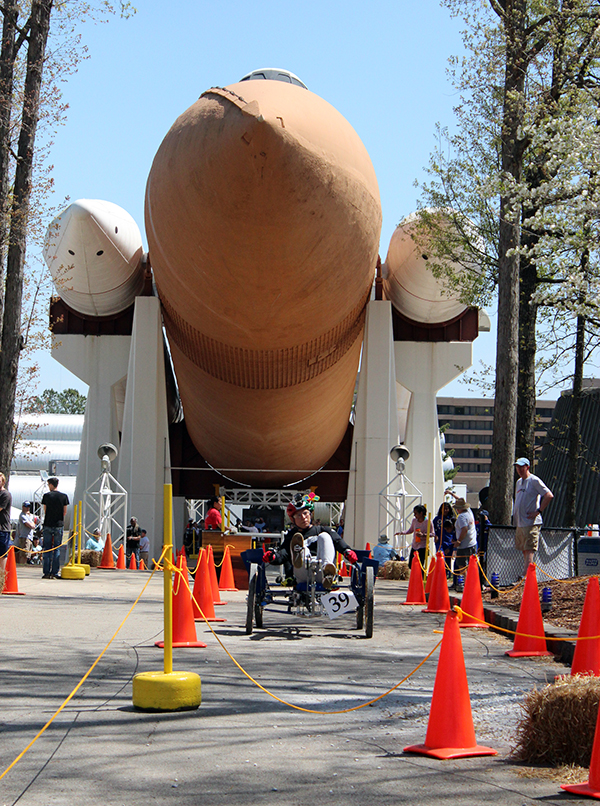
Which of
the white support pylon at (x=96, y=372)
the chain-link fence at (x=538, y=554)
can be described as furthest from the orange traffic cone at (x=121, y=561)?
the chain-link fence at (x=538, y=554)

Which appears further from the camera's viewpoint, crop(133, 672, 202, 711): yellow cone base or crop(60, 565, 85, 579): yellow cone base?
crop(60, 565, 85, 579): yellow cone base

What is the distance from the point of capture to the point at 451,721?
183 inches

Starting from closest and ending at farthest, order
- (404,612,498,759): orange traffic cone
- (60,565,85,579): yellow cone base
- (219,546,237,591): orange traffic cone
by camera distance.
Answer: (404,612,498,759): orange traffic cone → (60,565,85,579): yellow cone base → (219,546,237,591): orange traffic cone

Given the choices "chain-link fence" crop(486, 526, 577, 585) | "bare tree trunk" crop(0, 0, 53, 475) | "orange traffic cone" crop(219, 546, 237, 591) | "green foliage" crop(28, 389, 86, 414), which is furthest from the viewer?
"green foliage" crop(28, 389, 86, 414)

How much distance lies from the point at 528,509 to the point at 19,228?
1109 cm

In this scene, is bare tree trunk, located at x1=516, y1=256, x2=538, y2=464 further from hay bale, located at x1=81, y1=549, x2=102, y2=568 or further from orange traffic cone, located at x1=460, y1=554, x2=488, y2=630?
hay bale, located at x1=81, y1=549, x2=102, y2=568

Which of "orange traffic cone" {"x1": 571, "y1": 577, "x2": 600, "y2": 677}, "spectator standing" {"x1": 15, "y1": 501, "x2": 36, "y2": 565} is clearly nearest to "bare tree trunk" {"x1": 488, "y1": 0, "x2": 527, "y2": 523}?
"orange traffic cone" {"x1": 571, "y1": 577, "x2": 600, "y2": 677}

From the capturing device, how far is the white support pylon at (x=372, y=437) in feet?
64.7

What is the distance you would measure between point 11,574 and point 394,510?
9.81 meters

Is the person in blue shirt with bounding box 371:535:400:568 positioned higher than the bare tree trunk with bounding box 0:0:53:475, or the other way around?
the bare tree trunk with bounding box 0:0:53:475

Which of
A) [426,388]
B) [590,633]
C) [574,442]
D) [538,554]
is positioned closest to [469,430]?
[574,442]

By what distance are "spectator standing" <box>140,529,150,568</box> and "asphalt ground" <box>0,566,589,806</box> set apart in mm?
10438

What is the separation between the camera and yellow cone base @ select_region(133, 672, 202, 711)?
17.5 ft

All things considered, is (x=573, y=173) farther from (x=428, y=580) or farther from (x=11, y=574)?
(x=11, y=574)
